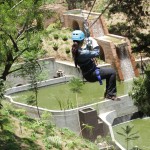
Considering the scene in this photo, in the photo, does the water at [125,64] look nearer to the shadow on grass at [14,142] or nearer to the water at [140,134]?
the water at [140,134]

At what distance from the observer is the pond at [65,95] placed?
19.6 m

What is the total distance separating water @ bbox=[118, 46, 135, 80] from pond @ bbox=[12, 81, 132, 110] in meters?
0.78

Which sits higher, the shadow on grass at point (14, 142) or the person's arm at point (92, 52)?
the person's arm at point (92, 52)

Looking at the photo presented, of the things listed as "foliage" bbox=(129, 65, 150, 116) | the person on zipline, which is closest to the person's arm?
the person on zipline

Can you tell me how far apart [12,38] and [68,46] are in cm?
1740

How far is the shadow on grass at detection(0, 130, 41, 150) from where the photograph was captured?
31.6 feet

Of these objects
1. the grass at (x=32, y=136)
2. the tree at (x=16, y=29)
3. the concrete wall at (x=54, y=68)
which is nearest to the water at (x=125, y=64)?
the concrete wall at (x=54, y=68)

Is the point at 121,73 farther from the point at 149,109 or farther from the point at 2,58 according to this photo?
the point at 2,58

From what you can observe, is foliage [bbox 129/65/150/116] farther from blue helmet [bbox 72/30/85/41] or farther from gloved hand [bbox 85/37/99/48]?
blue helmet [bbox 72/30/85/41]

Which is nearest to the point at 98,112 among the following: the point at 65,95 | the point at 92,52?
the point at 65,95

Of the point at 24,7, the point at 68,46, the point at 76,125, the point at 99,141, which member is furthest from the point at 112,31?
the point at 24,7

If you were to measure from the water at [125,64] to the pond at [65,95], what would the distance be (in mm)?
779

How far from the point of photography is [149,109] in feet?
47.3

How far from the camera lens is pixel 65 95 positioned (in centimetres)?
2134
